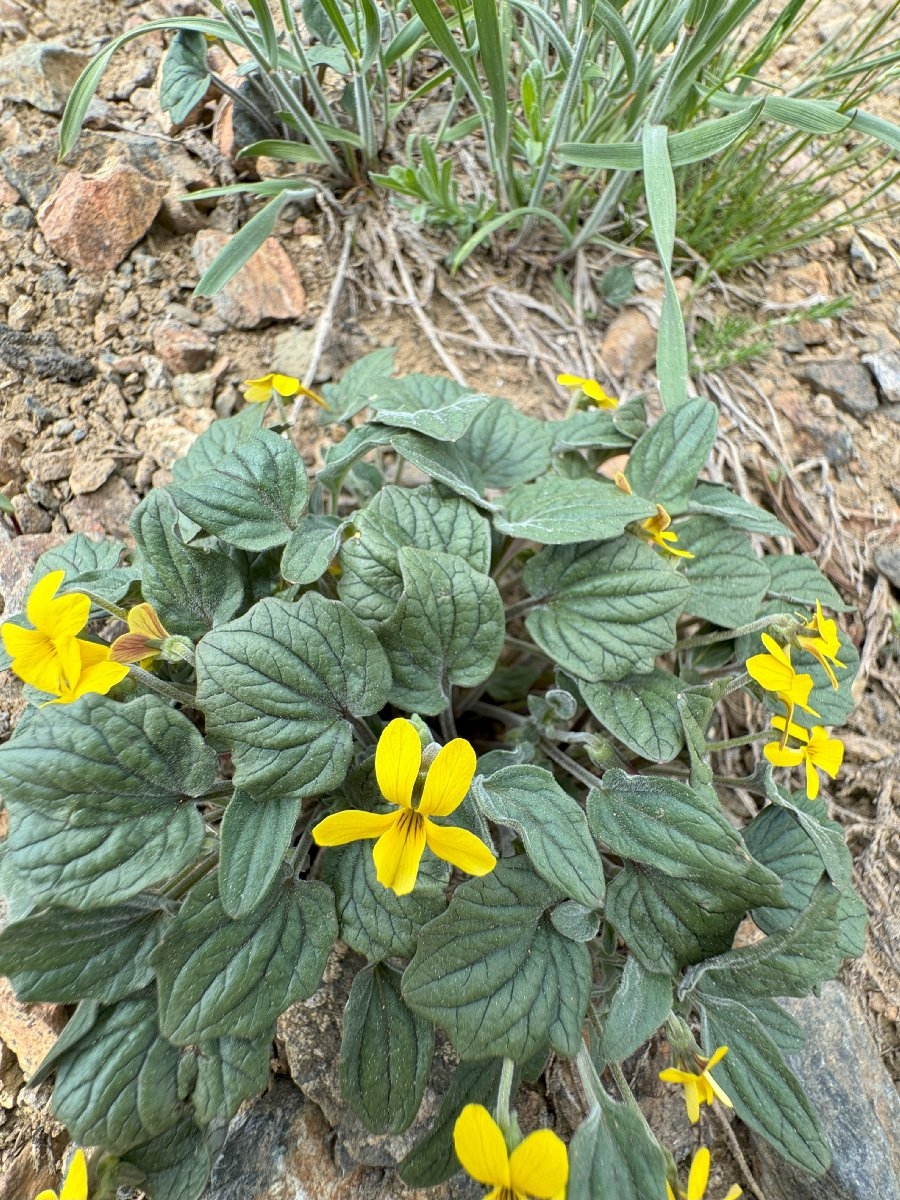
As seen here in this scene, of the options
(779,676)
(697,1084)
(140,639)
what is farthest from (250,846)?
(779,676)

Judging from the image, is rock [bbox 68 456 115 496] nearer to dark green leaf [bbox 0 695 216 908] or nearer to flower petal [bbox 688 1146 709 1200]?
dark green leaf [bbox 0 695 216 908]

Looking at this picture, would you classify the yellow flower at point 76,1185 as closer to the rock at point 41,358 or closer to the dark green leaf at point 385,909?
the dark green leaf at point 385,909

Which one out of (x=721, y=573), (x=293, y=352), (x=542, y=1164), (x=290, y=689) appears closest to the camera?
(x=542, y=1164)

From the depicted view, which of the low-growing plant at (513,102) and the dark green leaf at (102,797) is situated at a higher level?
the low-growing plant at (513,102)

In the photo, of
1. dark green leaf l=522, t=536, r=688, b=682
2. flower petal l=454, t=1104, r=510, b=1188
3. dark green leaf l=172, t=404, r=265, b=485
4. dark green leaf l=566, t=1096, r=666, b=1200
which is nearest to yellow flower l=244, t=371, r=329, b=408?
dark green leaf l=172, t=404, r=265, b=485

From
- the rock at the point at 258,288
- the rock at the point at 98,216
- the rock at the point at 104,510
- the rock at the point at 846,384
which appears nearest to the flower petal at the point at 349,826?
the rock at the point at 104,510

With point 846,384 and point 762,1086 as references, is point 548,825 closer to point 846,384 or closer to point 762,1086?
point 762,1086
